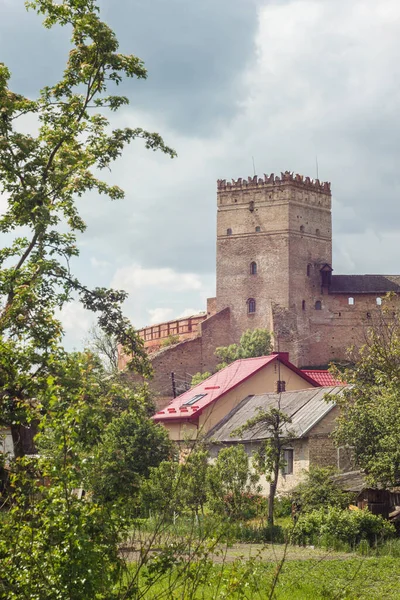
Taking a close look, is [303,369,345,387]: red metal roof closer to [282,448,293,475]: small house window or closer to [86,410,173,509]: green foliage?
[282,448,293,475]: small house window

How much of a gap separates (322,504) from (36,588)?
1546 centimetres

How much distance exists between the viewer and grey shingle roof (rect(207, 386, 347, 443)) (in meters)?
27.2

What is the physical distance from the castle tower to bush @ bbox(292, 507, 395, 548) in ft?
138

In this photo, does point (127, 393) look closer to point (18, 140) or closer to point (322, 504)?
point (18, 140)

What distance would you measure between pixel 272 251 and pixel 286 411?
35.7m

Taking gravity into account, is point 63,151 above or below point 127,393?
above

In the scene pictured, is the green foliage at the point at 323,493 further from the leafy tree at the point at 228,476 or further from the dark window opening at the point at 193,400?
the dark window opening at the point at 193,400

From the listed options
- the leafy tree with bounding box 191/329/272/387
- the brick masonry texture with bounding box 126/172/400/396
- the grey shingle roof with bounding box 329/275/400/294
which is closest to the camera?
the leafy tree with bounding box 191/329/272/387

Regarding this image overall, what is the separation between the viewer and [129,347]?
1347cm

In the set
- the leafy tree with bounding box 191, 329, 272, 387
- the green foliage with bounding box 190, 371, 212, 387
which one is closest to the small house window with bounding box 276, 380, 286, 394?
the green foliage with bounding box 190, 371, 212, 387

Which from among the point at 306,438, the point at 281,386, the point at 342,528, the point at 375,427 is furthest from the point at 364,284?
the point at 342,528

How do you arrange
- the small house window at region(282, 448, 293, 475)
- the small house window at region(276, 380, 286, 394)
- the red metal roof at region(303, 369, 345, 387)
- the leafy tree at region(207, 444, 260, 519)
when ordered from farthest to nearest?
the red metal roof at region(303, 369, 345, 387) < the small house window at region(276, 380, 286, 394) < the small house window at region(282, 448, 293, 475) < the leafy tree at region(207, 444, 260, 519)

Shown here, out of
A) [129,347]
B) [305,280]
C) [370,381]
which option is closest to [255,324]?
[305,280]

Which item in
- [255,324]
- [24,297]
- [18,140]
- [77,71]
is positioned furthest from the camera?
[255,324]
